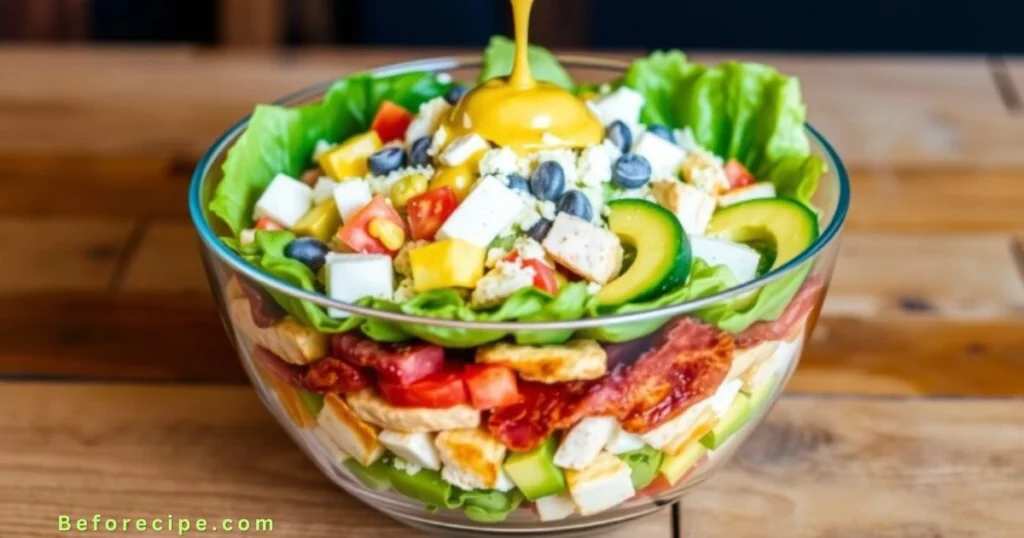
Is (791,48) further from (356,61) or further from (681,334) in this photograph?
(681,334)

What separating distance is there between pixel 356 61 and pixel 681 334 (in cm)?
117

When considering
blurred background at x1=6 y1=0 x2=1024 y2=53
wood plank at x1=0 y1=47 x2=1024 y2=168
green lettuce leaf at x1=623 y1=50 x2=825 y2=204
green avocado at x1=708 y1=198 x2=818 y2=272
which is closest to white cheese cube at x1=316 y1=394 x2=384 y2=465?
green avocado at x1=708 y1=198 x2=818 y2=272

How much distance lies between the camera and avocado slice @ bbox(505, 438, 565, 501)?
2.84 feet

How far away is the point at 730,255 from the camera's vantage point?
3.11 ft

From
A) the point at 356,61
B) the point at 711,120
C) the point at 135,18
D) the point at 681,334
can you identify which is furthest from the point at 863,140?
the point at 135,18

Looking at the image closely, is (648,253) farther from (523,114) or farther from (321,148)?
(321,148)

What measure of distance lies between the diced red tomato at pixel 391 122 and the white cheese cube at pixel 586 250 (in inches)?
12.0

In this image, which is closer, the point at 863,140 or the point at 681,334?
the point at 681,334

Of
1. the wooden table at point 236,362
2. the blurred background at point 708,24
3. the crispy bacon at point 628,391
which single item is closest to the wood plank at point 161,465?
the wooden table at point 236,362

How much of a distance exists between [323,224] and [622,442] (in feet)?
1.05

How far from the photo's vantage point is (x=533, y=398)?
844mm

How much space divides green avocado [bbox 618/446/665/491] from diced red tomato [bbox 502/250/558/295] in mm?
135

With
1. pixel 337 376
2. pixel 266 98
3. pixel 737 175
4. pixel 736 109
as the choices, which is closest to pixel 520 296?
pixel 337 376

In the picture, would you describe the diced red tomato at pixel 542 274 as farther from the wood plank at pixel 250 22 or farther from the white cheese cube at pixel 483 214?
the wood plank at pixel 250 22
